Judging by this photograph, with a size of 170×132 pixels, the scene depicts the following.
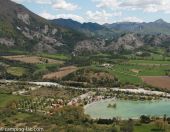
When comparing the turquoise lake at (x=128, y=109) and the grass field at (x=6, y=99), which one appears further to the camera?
the grass field at (x=6, y=99)

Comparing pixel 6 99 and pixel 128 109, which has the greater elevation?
pixel 6 99

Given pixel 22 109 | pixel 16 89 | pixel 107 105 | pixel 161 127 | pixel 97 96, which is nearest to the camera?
pixel 161 127

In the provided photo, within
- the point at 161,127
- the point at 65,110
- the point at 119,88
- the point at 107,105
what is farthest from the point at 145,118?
the point at 119,88

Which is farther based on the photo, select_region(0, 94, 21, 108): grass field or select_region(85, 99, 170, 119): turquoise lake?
select_region(0, 94, 21, 108): grass field

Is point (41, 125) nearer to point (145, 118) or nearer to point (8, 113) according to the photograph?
point (8, 113)

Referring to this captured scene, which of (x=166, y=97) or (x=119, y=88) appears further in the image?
(x=119, y=88)

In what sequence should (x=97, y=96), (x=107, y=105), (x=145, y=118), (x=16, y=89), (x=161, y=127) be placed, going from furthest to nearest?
(x=16, y=89), (x=97, y=96), (x=107, y=105), (x=145, y=118), (x=161, y=127)
